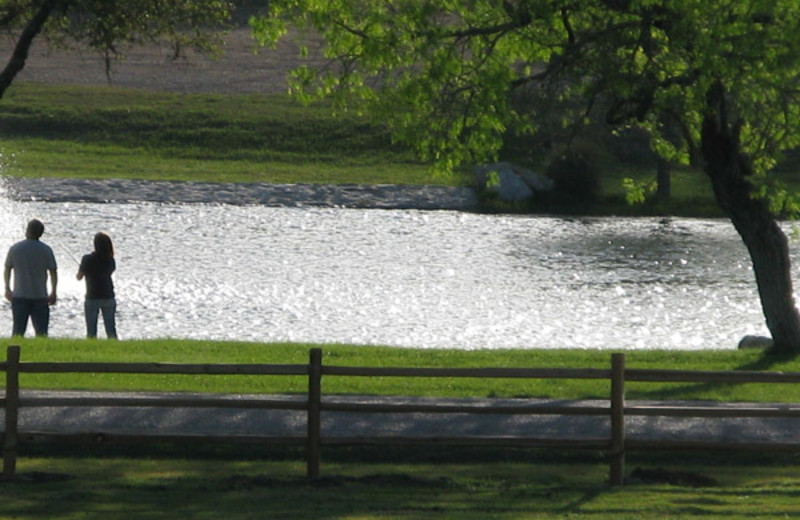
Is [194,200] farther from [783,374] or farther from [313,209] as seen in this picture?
[783,374]

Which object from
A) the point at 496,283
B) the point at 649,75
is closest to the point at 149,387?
the point at 649,75

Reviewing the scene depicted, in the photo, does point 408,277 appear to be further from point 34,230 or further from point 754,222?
point 754,222

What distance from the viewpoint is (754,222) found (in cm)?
1777

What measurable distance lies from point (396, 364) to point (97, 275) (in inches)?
182

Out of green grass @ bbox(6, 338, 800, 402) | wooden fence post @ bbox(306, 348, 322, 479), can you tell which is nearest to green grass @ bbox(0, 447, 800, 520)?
wooden fence post @ bbox(306, 348, 322, 479)

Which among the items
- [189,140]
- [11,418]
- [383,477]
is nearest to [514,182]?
[189,140]

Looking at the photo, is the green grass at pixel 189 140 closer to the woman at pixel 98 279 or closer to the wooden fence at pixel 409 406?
the woman at pixel 98 279

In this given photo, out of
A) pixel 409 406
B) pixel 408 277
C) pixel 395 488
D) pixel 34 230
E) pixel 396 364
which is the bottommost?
pixel 408 277

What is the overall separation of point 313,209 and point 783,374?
32.8 meters

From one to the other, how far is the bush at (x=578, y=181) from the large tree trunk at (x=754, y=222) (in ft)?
91.5

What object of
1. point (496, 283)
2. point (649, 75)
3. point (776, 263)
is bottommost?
point (496, 283)

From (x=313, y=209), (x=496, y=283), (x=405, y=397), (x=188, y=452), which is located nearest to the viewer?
(x=188, y=452)

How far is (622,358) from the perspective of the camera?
11789 millimetres

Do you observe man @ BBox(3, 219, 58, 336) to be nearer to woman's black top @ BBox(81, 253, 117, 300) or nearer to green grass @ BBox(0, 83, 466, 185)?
woman's black top @ BBox(81, 253, 117, 300)
